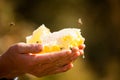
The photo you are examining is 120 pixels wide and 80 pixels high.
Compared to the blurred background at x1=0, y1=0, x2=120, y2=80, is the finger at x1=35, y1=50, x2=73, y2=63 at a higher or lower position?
lower

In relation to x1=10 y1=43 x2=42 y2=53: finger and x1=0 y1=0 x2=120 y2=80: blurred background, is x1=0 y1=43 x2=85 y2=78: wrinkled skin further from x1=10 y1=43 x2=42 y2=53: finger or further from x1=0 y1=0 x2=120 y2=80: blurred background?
x1=0 y1=0 x2=120 y2=80: blurred background

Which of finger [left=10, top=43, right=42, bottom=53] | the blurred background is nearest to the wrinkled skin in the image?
finger [left=10, top=43, right=42, bottom=53]

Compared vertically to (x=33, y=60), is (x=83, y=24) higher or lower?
higher

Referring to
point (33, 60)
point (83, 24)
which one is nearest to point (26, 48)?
point (33, 60)

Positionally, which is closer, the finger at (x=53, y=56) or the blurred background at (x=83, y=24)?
the finger at (x=53, y=56)

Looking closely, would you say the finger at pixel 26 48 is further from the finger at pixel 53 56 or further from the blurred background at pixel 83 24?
the blurred background at pixel 83 24

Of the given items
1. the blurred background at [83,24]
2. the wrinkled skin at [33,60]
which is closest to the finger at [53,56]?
the wrinkled skin at [33,60]

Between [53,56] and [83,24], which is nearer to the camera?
[53,56]

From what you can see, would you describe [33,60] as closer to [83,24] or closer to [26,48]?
[26,48]
